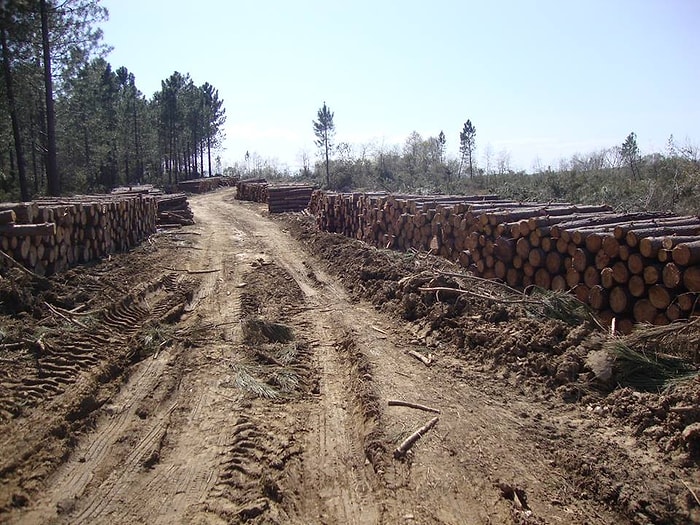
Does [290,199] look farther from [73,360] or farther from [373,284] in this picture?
[73,360]

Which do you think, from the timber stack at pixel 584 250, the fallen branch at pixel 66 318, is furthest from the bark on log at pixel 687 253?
the fallen branch at pixel 66 318

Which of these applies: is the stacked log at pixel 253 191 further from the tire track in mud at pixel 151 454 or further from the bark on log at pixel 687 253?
the bark on log at pixel 687 253

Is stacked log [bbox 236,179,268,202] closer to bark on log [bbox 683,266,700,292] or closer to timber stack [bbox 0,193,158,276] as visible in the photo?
timber stack [bbox 0,193,158,276]

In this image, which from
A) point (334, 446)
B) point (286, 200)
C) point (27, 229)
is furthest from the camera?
point (286, 200)

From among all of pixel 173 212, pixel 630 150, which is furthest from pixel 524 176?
pixel 173 212

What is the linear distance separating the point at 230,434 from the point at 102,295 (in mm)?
5143

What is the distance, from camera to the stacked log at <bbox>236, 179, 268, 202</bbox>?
109ft

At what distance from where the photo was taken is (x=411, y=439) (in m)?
4.70

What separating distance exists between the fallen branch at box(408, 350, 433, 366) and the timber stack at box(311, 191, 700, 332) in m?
2.11

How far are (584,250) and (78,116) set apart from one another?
35.3 metres

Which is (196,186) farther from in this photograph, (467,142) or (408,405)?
(408,405)

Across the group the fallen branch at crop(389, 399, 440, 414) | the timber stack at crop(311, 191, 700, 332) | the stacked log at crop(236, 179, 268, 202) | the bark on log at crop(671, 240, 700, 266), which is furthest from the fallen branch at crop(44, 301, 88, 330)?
the stacked log at crop(236, 179, 268, 202)

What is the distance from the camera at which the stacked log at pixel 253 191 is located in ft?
109

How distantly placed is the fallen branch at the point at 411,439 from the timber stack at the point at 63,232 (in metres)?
6.61
